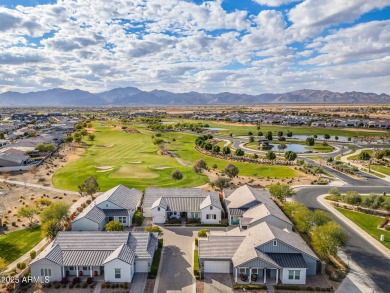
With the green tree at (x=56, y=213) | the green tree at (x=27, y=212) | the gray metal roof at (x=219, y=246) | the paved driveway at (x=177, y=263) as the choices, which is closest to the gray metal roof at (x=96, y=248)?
the paved driveway at (x=177, y=263)

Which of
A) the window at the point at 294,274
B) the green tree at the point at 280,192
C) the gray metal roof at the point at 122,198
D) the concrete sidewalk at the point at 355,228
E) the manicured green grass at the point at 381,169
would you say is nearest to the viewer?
the window at the point at 294,274

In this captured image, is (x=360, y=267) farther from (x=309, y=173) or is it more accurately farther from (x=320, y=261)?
(x=309, y=173)

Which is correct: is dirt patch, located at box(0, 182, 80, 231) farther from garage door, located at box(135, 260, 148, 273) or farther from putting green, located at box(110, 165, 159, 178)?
garage door, located at box(135, 260, 148, 273)

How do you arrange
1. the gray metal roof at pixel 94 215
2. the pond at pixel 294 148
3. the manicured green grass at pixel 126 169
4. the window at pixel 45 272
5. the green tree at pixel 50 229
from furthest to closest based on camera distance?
the pond at pixel 294 148 < the manicured green grass at pixel 126 169 < the gray metal roof at pixel 94 215 < the green tree at pixel 50 229 < the window at pixel 45 272

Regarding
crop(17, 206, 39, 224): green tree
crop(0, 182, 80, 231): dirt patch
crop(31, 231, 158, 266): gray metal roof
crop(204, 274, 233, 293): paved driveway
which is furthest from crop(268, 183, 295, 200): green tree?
crop(17, 206, 39, 224): green tree

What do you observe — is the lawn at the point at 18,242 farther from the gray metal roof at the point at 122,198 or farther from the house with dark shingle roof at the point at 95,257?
the gray metal roof at the point at 122,198

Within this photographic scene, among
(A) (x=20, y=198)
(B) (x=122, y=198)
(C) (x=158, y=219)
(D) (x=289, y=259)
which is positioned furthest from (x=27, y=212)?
(D) (x=289, y=259)
